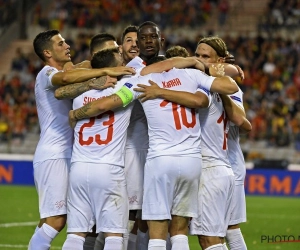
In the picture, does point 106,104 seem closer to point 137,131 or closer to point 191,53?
point 137,131

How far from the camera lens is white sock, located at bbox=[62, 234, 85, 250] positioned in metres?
7.27

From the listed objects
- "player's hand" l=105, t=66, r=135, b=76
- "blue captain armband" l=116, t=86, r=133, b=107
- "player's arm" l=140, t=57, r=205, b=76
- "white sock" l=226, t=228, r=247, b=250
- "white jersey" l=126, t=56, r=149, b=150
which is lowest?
"white sock" l=226, t=228, r=247, b=250

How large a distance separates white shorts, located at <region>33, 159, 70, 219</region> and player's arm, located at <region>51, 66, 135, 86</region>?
2.88ft

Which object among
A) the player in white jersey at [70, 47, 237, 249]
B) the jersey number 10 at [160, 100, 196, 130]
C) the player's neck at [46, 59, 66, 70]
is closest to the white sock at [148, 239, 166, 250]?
the player in white jersey at [70, 47, 237, 249]

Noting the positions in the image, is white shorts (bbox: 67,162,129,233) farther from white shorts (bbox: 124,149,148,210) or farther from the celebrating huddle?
white shorts (bbox: 124,149,148,210)

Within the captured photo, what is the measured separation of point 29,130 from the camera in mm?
23750

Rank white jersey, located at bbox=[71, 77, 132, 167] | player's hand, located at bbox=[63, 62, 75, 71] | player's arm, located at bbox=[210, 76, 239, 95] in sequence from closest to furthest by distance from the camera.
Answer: player's arm, located at bbox=[210, 76, 239, 95], white jersey, located at bbox=[71, 77, 132, 167], player's hand, located at bbox=[63, 62, 75, 71]

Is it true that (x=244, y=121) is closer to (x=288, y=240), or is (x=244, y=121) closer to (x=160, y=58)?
(x=160, y=58)

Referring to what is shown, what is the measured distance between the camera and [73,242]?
7.30 metres

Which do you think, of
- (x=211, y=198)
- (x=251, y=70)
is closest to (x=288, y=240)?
(x=211, y=198)

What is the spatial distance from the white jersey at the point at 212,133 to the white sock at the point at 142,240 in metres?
1.32

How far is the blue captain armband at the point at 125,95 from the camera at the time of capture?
731cm

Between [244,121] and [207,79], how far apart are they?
0.78 meters

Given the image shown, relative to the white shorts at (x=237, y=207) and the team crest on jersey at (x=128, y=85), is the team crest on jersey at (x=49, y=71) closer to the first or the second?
the team crest on jersey at (x=128, y=85)
